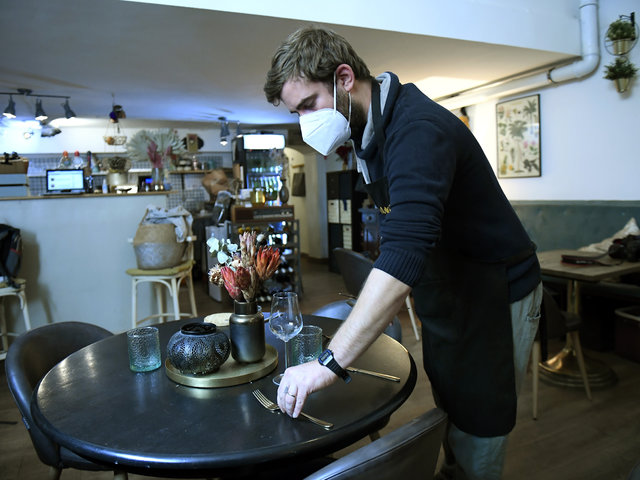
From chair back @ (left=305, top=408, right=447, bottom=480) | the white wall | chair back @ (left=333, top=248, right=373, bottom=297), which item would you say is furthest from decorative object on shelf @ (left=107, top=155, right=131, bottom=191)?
the white wall

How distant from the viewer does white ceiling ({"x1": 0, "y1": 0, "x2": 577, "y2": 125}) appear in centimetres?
319

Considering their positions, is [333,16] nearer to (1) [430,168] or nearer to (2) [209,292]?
(1) [430,168]

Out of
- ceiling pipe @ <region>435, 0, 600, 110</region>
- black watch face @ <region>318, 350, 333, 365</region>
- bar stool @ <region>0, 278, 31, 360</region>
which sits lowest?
bar stool @ <region>0, 278, 31, 360</region>

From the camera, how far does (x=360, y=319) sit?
3.28 ft

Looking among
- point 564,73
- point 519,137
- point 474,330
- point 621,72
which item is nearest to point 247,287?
point 474,330

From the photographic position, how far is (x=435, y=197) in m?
0.98

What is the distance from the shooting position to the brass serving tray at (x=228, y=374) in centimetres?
124

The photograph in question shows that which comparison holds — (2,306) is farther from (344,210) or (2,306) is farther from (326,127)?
(344,210)

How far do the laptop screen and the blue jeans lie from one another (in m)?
3.82

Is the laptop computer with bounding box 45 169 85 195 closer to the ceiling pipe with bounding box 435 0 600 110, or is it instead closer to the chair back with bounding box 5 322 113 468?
the chair back with bounding box 5 322 113 468

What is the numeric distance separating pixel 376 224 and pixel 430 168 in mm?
5029

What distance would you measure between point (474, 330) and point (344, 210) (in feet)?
20.6

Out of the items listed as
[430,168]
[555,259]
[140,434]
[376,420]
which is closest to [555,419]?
[555,259]

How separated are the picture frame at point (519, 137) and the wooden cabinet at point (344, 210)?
2.33 m
